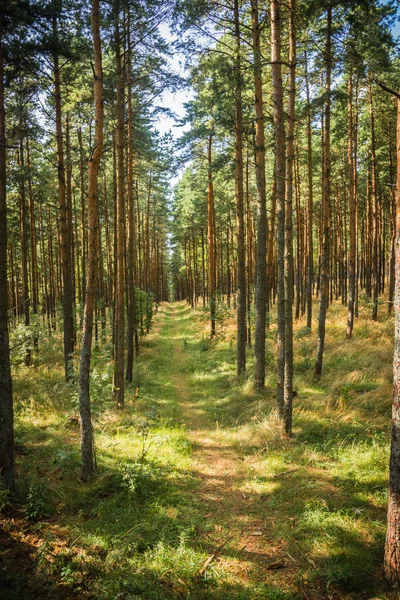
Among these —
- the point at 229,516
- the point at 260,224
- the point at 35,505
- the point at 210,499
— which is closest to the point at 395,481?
the point at 229,516

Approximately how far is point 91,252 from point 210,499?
4.99 meters

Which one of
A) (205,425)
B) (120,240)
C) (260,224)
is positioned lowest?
(205,425)

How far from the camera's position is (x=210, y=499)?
6.12m

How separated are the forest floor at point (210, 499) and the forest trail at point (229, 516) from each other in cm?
2

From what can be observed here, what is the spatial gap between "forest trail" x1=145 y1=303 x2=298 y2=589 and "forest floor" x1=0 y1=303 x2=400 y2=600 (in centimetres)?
2

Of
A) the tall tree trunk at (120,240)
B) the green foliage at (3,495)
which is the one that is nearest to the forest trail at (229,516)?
the tall tree trunk at (120,240)

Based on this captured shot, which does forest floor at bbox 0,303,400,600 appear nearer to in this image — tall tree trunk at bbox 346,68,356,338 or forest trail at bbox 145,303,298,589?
forest trail at bbox 145,303,298,589

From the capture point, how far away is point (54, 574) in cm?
435

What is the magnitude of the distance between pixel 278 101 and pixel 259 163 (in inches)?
116

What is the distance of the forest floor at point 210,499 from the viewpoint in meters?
4.21

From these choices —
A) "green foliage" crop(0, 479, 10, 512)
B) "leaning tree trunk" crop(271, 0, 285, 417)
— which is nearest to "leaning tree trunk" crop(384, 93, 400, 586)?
"leaning tree trunk" crop(271, 0, 285, 417)

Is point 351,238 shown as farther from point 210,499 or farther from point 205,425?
point 210,499

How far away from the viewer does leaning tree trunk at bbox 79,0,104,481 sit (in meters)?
6.40

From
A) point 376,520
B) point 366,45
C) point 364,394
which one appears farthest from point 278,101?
point 376,520
